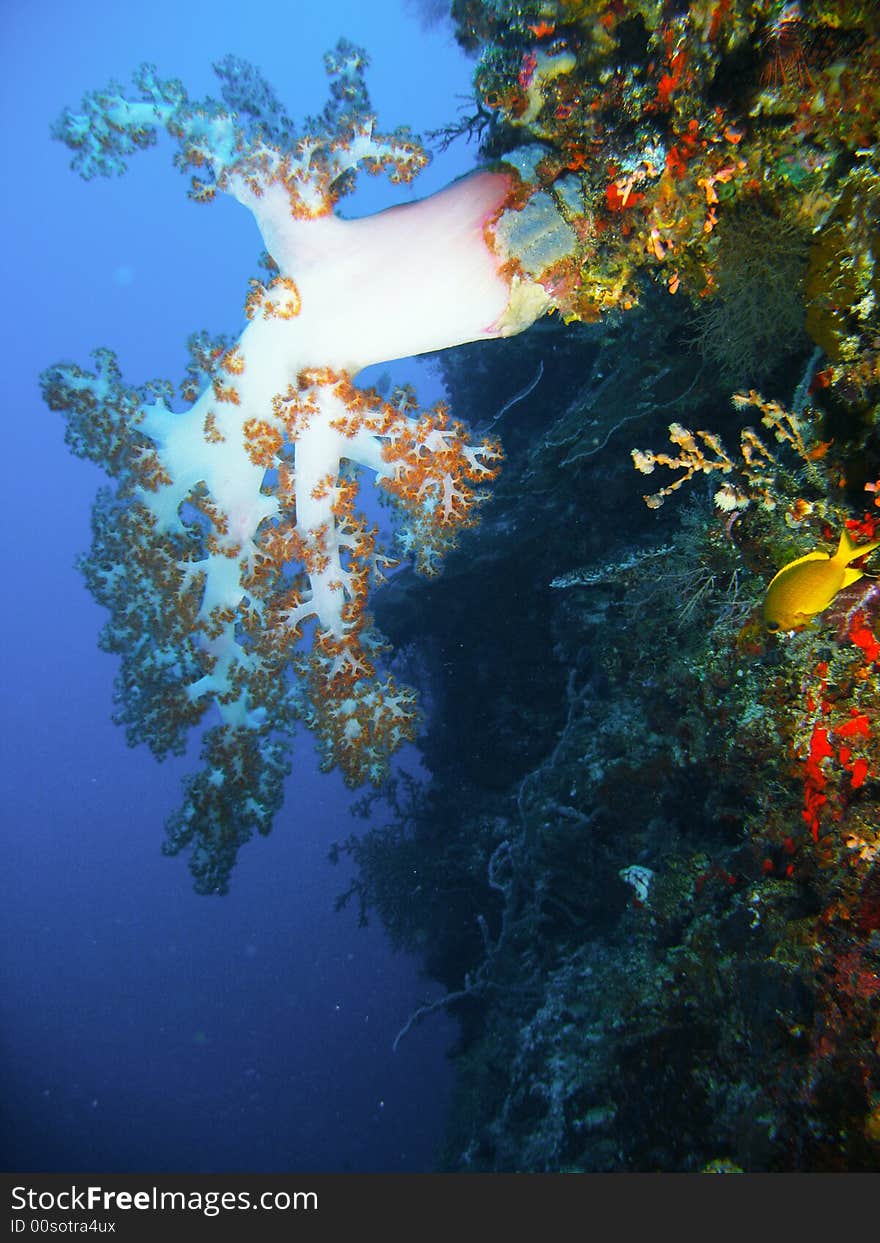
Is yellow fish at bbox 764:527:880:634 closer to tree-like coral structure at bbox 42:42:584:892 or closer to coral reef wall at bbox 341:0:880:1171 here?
coral reef wall at bbox 341:0:880:1171

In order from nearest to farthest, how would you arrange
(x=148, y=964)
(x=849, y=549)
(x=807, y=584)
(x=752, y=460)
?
(x=807, y=584), (x=849, y=549), (x=752, y=460), (x=148, y=964)

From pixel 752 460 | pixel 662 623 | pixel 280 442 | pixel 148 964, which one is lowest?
pixel 148 964

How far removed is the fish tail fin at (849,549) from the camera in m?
2.15

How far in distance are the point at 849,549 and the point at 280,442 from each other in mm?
2937

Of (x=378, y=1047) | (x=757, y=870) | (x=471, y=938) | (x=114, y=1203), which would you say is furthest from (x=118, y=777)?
(x=757, y=870)

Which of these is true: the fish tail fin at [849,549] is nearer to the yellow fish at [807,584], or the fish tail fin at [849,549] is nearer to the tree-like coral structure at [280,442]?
the yellow fish at [807,584]

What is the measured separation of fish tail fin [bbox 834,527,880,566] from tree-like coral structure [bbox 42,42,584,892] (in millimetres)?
1877

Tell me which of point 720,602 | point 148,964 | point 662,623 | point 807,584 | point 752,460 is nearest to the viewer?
point 807,584

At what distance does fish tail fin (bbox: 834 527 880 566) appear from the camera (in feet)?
7.07

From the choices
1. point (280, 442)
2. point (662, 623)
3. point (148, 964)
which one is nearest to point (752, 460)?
point (662, 623)

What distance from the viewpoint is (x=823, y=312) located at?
7.70 ft

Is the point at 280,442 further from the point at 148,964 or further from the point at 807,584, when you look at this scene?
the point at 148,964

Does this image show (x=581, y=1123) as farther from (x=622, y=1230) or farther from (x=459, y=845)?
(x=459, y=845)

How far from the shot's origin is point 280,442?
136 inches
